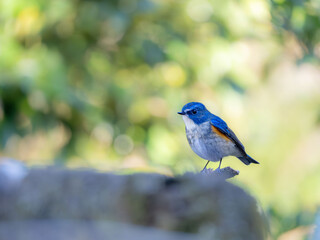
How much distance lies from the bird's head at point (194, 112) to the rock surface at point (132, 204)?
20cm

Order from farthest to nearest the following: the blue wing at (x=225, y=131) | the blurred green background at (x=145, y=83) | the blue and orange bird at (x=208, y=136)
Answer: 1. the blurred green background at (x=145, y=83)
2. the blue wing at (x=225, y=131)
3. the blue and orange bird at (x=208, y=136)

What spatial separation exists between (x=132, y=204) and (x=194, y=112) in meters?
0.52

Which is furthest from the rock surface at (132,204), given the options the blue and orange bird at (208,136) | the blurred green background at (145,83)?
the blurred green background at (145,83)

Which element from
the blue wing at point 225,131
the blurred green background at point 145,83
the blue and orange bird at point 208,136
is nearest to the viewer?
the blue and orange bird at point 208,136

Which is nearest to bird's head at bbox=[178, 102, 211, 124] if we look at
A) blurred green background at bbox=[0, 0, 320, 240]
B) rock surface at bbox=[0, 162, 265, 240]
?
rock surface at bbox=[0, 162, 265, 240]

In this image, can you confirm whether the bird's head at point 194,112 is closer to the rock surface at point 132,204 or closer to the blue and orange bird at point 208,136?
the blue and orange bird at point 208,136

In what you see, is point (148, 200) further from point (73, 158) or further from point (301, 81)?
point (301, 81)

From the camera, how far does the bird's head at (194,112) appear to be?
66.8 inches

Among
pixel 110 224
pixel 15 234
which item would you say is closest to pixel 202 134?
pixel 110 224

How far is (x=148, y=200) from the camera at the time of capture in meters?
2.04

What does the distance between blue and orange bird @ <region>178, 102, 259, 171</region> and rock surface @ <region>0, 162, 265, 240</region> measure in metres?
0.12

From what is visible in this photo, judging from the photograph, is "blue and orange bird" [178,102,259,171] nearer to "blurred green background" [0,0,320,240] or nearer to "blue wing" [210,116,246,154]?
"blue wing" [210,116,246,154]

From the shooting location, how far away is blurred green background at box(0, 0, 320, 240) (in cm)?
833

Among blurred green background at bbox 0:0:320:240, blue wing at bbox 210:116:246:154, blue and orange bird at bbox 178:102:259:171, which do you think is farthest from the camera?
blurred green background at bbox 0:0:320:240
